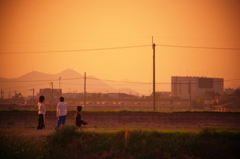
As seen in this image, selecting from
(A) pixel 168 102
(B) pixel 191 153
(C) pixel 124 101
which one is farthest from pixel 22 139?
(A) pixel 168 102

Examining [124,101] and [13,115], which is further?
[124,101]

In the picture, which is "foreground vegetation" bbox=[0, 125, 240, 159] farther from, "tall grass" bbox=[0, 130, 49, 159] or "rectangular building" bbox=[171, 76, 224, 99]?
"rectangular building" bbox=[171, 76, 224, 99]

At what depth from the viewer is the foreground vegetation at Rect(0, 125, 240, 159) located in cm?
1641

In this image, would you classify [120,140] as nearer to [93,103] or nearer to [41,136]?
[41,136]

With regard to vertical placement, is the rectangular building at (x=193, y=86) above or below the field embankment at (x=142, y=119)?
above

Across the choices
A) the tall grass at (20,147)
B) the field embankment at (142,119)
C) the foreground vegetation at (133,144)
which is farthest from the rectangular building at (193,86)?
the tall grass at (20,147)

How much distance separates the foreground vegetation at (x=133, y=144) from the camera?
53.8 ft

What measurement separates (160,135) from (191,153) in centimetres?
217

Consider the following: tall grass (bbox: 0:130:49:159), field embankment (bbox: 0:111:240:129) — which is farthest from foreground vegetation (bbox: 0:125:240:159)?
field embankment (bbox: 0:111:240:129)

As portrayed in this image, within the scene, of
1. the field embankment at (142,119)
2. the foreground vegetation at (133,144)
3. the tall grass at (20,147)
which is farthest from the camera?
the field embankment at (142,119)

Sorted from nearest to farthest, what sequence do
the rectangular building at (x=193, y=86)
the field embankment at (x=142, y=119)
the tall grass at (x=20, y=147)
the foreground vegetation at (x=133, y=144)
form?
the tall grass at (x=20, y=147) → the foreground vegetation at (x=133, y=144) → the field embankment at (x=142, y=119) → the rectangular building at (x=193, y=86)

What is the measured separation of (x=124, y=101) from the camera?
3851 inches

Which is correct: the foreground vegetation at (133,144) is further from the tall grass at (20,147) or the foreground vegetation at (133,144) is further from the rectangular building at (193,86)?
the rectangular building at (193,86)

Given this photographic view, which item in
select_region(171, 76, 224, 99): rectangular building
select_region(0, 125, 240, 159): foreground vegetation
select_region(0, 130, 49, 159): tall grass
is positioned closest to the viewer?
select_region(0, 130, 49, 159): tall grass
